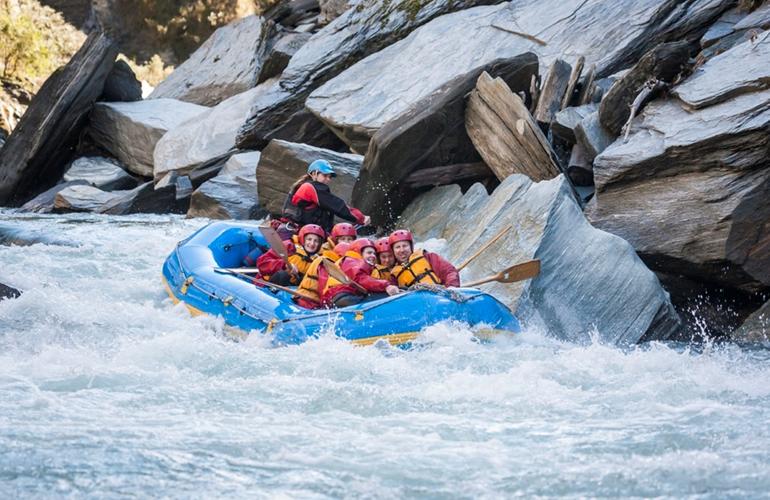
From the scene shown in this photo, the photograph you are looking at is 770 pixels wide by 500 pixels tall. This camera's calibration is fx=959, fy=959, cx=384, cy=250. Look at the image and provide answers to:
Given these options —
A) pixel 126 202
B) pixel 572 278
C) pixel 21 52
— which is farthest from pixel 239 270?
pixel 21 52

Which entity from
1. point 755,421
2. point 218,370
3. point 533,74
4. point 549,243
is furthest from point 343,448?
point 533,74

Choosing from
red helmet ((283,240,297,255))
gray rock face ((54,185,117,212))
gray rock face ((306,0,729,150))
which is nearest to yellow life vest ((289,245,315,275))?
red helmet ((283,240,297,255))

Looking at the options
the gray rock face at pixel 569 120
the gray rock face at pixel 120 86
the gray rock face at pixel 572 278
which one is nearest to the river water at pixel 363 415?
the gray rock face at pixel 572 278

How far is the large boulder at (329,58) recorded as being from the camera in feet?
42.9

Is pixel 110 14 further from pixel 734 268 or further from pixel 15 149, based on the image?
pixel 734 268

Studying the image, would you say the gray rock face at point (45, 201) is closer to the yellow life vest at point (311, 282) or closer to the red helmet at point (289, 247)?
the red helmet at point (289, 247)

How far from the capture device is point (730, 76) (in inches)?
298

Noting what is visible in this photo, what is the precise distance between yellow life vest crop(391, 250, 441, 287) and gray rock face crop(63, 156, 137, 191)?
9667mm

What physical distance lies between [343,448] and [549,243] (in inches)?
124

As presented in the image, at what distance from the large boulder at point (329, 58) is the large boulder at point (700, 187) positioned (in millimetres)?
6003

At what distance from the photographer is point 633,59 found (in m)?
10.5

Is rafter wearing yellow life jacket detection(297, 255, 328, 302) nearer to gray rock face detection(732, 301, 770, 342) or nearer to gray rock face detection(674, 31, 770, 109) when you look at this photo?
gray rock face detection(732, 301, 770, 342)

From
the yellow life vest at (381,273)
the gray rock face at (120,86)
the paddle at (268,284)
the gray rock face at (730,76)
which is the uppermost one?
the gray rock face at (730,76)

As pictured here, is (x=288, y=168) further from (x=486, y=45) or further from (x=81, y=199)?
(x=81, y=199)
